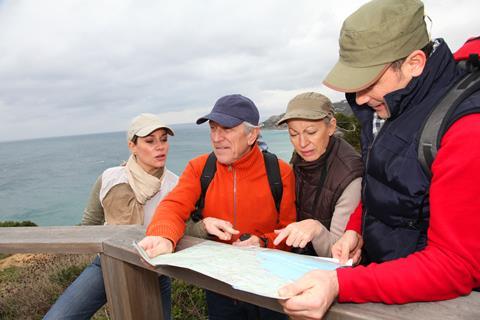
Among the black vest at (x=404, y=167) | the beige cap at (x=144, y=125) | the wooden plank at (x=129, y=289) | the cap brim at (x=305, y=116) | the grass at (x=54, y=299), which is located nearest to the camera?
the black vest at (x=404, y=167)

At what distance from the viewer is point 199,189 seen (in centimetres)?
238

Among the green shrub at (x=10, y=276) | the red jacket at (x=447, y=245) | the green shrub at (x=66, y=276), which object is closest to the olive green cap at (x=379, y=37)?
the red jacket at (x=447, y=245)

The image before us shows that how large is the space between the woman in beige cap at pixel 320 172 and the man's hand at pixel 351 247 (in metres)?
0.16

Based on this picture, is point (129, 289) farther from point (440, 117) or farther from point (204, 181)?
point (440, 117)

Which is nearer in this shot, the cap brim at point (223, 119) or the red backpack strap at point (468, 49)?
the red backpack strap at point (468, 49)

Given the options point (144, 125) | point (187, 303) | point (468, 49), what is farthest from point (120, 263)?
point (187, 303)

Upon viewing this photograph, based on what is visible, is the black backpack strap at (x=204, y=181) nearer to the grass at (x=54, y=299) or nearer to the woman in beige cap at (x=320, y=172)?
the woman in beige cap at (x=320, y=172)

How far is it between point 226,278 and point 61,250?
1.33 metres

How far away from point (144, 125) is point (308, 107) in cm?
146

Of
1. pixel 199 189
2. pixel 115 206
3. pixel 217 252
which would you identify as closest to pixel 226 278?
pixel 217 252

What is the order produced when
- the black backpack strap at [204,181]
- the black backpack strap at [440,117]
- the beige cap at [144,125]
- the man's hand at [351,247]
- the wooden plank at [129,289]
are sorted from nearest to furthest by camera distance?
the black backpack strap at [440,117]
the man's hand at [351,247]
the wooden plank at [129,289]
the black backpack strap at [204,181]
the beige cap at [144,125]

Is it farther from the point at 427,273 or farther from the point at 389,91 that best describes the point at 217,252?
the point at 389,91

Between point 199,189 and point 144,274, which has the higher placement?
point 199,189

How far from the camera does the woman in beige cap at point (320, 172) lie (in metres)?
2.04
